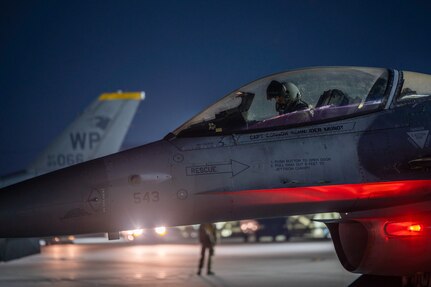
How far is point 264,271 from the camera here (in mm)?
16172

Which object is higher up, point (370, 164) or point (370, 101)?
point (370, 101)

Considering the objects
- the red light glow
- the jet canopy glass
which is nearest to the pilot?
the jet canopy glass

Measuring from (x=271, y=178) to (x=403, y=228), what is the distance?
1.57 metres

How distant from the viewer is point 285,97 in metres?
8.43

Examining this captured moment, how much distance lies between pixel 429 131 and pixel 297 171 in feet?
5.10

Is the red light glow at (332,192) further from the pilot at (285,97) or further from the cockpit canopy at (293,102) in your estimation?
the pilot at (285,97)

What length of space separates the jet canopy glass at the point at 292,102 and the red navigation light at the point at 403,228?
1323mm

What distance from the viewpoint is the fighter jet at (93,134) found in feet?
80.3

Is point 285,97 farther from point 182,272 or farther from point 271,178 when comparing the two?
point 182,272

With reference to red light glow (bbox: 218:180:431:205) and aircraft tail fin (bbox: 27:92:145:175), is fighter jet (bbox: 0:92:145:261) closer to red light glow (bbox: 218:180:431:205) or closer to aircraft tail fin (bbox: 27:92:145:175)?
aircraft tail fin (bbox: 27:92:145:175)

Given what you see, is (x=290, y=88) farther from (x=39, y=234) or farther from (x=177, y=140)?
(x=39, y=234)

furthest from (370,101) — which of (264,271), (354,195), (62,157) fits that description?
(62,157)

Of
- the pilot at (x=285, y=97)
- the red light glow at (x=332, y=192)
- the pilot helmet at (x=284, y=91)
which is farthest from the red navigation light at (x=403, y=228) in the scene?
the pilot helmet at (x=284, y=91)

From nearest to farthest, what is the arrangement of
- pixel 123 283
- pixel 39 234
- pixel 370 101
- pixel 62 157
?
pixel 39 234, pixel 370 101, pixel 123 283, pixel 62 157
